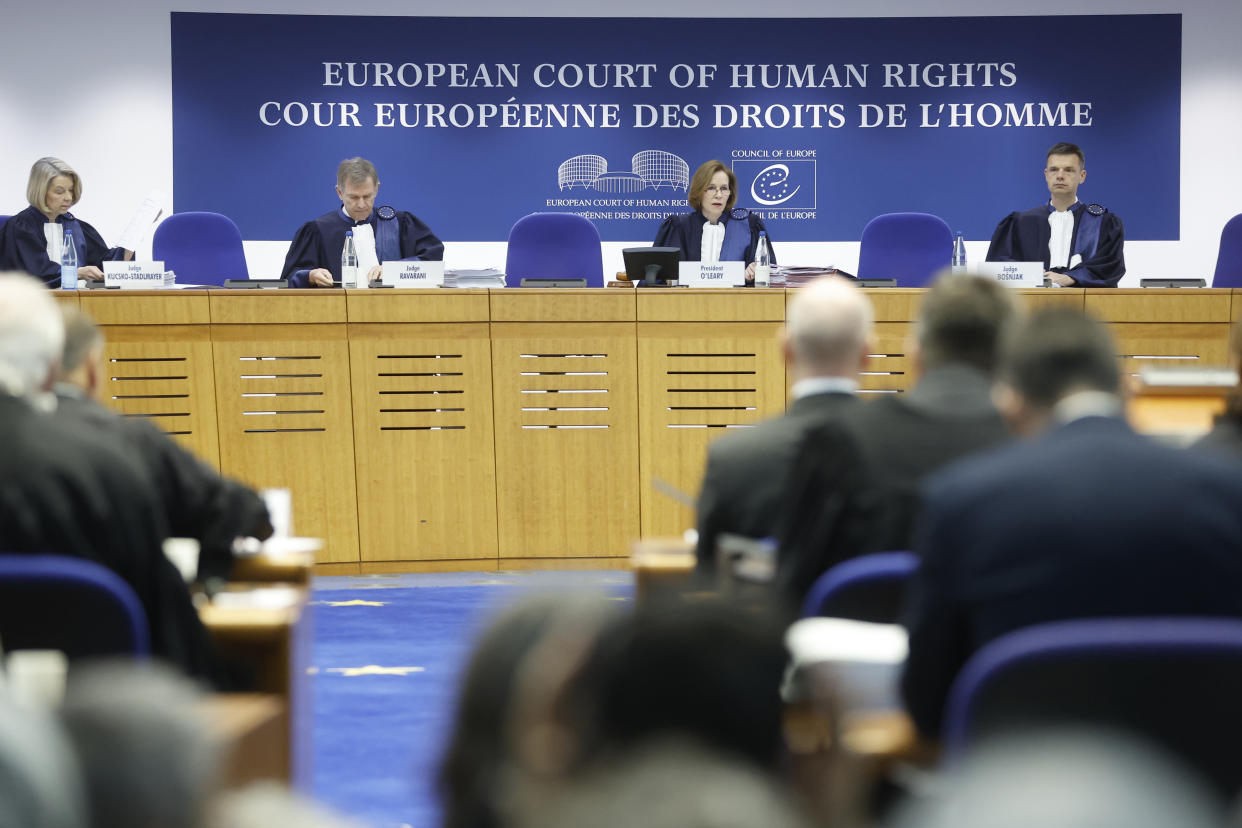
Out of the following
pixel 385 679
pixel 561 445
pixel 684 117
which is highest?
pixel 684 117

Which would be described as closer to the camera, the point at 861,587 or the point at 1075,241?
the point at 861,587

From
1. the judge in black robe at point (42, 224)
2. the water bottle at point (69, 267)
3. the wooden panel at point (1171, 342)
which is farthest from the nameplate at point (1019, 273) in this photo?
the judge in black robe at point (42, 224)

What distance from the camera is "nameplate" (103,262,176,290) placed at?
576 cm

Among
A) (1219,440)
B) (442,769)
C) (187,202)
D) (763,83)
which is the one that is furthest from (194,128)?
(442,769)

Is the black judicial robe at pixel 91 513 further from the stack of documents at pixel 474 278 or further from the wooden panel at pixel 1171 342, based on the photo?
the wooden panel at pixel 1171 342

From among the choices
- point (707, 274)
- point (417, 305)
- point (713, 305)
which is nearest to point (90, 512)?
point (417, 305)

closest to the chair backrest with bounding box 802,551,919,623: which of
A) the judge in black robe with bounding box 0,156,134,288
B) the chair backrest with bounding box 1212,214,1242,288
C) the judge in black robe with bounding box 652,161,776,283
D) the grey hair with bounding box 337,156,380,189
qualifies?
the judge in black robe with bounding box 652,161,776,283

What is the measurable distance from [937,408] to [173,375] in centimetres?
423

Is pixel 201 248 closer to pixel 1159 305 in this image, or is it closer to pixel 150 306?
pixel 150 306

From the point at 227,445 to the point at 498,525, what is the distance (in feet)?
4.22

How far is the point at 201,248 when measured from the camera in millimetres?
7344

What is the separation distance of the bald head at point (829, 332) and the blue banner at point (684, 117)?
21.3 feet

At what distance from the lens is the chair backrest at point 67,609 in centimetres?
182

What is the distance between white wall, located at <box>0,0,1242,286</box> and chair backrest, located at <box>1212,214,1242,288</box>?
7.03ft
